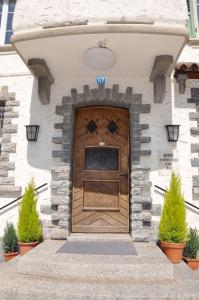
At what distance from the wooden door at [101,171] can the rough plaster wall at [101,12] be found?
214 cm

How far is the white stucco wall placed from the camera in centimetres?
590

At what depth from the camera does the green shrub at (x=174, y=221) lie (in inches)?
193

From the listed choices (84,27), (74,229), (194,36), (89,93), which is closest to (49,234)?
(74,229)

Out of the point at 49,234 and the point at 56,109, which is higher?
the point at 56,109

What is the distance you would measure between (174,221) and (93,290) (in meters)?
2.09

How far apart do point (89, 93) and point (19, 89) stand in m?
1.77

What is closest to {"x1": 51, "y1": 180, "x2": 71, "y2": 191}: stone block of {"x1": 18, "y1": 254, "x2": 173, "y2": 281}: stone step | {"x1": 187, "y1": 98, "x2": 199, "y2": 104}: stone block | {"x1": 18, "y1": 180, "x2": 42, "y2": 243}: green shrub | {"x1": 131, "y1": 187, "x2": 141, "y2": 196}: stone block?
{"x1": 18, "y1": 180, "x2": 42, "y2": 243}: green shrub

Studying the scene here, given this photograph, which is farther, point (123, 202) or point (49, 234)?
point (123, 202)

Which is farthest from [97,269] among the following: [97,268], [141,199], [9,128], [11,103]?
[11,103]

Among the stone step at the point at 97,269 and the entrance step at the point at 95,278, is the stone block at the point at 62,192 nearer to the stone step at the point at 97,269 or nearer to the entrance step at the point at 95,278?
the entrance step at the point at 95,278

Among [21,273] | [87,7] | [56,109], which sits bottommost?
[21,273]

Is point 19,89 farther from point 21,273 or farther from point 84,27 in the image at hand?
point 21,273

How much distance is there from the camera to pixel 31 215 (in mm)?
5281

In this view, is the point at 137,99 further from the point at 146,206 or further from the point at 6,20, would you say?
the point at 6,20
